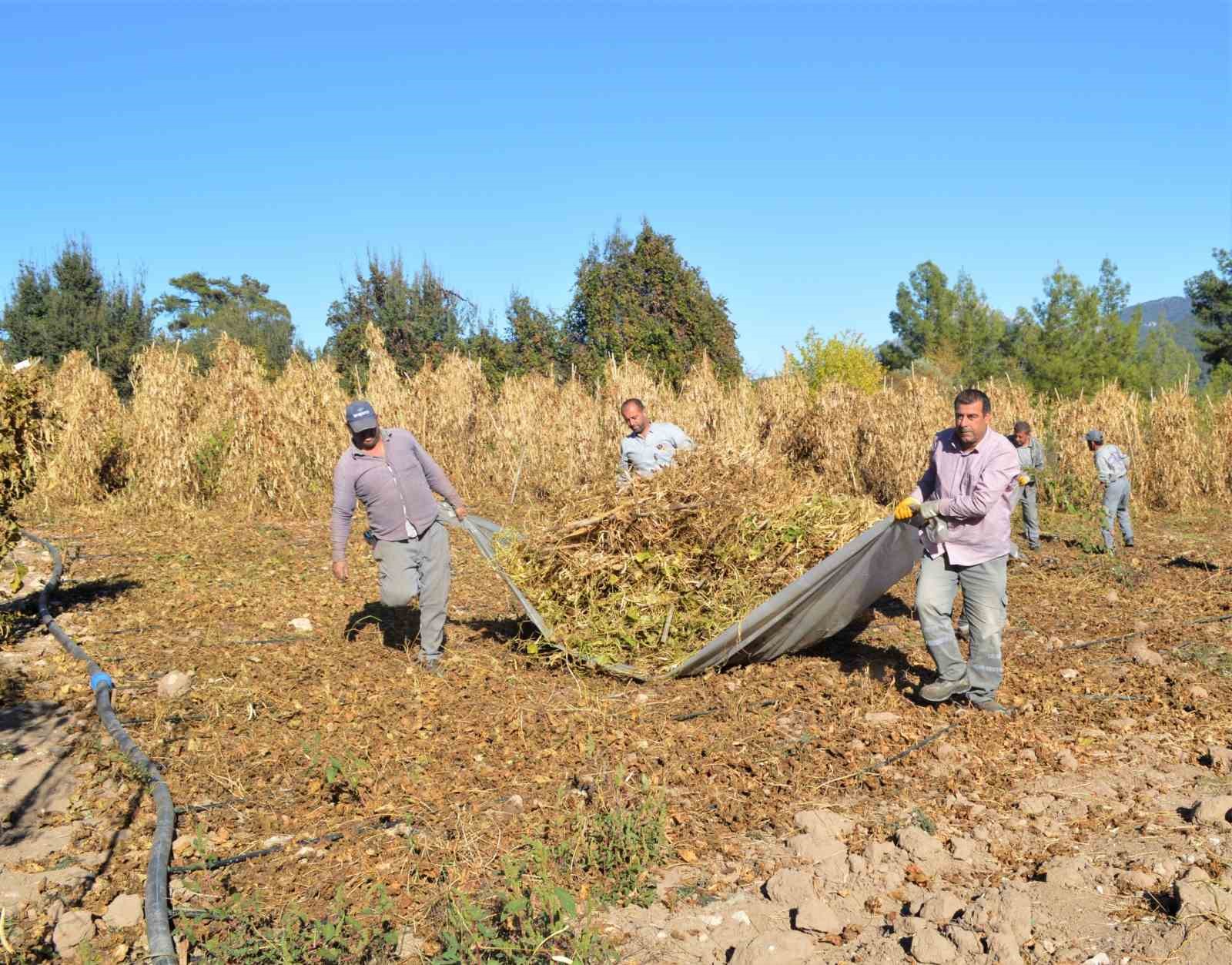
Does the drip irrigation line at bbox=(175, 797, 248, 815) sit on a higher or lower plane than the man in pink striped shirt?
lower

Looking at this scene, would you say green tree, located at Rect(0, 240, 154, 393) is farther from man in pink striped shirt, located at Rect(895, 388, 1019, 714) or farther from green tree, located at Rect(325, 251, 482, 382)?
man in pink striped shirt, located at Rect(895, 388, 1019, 714)

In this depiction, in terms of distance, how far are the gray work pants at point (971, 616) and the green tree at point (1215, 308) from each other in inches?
1604

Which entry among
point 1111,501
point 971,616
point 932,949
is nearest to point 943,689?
point 971,616

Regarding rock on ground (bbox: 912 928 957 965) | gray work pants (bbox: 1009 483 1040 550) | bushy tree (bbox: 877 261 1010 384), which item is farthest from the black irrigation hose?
bushy tree (bbox: 877 261 1010 384)

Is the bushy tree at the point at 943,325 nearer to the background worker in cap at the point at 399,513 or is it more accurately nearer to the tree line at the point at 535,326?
the tree line at the point at 535,326

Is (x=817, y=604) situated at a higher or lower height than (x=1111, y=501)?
lower

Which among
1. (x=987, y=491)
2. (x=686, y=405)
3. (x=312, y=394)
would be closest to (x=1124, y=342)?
(x=686, y=405)

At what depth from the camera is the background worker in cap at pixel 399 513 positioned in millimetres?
6305

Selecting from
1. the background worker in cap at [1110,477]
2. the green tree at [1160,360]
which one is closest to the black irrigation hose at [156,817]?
the background worker in cap at [1110,477]

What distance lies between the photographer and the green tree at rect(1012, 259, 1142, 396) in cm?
4762

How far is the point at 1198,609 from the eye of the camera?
26.5 ft

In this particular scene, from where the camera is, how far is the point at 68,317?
31.9m

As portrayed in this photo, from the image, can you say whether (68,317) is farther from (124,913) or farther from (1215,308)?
(1215,308)

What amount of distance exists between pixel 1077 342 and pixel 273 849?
2023 inches
